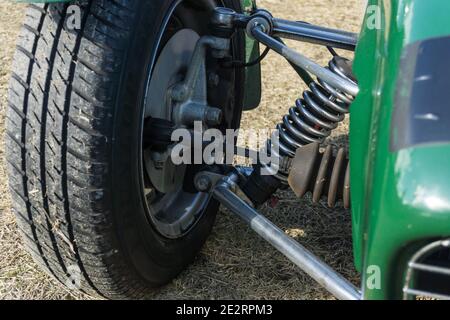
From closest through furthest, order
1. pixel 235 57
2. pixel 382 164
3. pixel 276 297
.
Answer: pixel 382 164, pixel 276 297, pixel 235 57

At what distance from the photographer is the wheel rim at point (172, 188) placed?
214cm

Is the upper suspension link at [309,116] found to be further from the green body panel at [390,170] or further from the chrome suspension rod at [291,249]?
the green body panel at [390,170]

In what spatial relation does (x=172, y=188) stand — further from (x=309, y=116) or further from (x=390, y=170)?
(x=390, y=170)

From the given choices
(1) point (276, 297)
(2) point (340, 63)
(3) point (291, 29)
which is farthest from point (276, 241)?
(3) point (291, 29)

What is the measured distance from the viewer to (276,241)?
6.38 ft

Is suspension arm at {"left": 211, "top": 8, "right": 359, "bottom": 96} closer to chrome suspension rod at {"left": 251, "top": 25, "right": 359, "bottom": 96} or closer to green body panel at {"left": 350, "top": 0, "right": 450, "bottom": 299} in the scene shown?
chrome suspension rod at {"left": 251, "top": 25, "right": 359, "bottom": 96}

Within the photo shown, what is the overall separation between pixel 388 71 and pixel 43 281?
4.72 ft

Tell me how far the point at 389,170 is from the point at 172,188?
3.89 ft

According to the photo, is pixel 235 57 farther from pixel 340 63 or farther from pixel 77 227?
pixel 77 227

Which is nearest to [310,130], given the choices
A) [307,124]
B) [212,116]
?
[307,124]

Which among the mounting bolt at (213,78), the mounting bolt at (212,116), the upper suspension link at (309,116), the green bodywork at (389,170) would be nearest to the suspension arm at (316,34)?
the upper suspension link at (309,116)

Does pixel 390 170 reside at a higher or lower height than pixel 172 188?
higher

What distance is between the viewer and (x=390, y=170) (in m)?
1.30

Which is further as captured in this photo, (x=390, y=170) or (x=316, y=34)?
(x=316, y=34)
